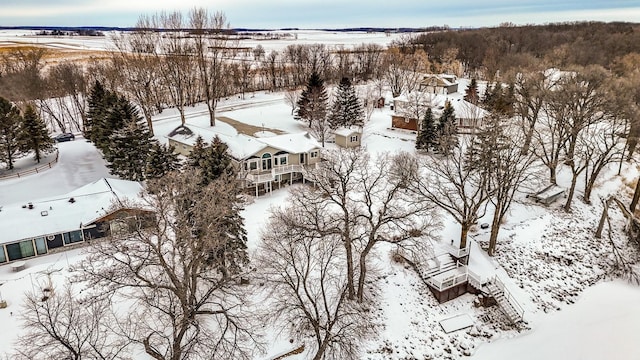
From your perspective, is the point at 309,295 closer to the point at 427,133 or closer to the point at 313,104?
the point at 427,133

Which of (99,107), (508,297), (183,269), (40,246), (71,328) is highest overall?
(99,107)

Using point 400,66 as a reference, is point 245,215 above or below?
below

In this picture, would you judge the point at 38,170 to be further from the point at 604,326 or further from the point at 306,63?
the point at 306,63

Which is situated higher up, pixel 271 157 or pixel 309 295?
pixel 271 157

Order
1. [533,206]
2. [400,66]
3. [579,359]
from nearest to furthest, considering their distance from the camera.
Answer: [579,359], [533,206], [400,66]

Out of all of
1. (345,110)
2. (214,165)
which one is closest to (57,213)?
(214,165)

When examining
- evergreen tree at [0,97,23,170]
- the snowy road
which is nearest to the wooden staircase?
the snowy road

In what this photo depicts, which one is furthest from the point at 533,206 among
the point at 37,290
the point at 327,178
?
the point at 37,290
